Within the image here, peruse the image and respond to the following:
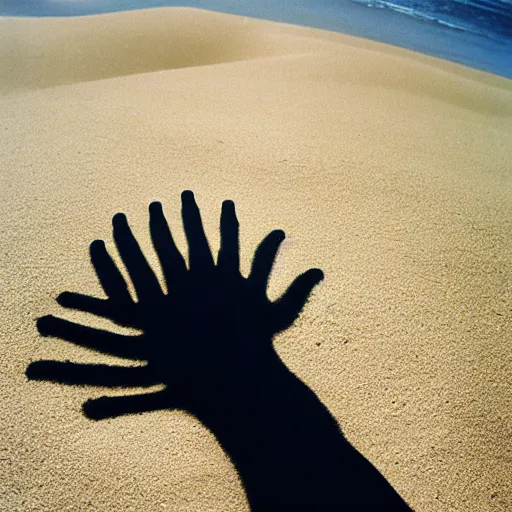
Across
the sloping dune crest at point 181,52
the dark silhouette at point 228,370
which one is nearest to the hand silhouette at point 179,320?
the dark silhouette at point 228,370

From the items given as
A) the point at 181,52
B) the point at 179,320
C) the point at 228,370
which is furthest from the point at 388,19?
the point at 228,370

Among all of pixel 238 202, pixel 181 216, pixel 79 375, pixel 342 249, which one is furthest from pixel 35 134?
pixel 342 249

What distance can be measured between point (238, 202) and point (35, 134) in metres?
2.51

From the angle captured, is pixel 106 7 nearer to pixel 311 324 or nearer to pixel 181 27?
pixel 181 27

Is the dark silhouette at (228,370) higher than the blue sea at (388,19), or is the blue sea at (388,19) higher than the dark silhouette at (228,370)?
the blue sea at (388,19)

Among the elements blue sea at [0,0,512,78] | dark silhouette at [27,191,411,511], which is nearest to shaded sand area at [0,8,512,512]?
dark silhouette at [27,191,411,511]

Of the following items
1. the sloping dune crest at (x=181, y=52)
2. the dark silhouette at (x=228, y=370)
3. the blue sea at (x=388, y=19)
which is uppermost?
the blue sea at (x=388, y=19)

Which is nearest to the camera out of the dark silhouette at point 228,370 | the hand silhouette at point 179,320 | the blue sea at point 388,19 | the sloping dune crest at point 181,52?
the dark silhouette at point 228,370

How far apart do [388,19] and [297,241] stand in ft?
37.6

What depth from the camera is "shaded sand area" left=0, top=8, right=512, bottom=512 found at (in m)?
2.12

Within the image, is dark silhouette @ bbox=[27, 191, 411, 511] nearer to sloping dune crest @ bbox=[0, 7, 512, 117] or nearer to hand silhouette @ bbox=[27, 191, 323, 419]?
hand silhouette @ bbox=[27, 191, 323, 419]

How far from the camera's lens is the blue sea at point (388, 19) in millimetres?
10008

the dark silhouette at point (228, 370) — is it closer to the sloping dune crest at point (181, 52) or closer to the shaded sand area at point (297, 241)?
the shaded sand area at point (297, 241)

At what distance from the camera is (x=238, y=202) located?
11.9 ft
